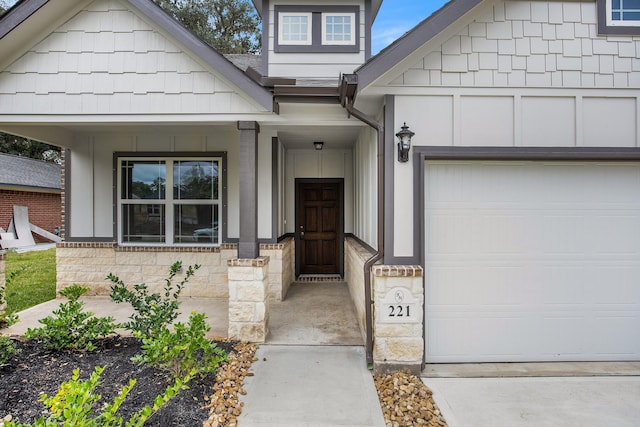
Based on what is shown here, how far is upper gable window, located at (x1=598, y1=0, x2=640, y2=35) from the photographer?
3.53 metres

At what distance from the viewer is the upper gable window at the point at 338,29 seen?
6074 mm

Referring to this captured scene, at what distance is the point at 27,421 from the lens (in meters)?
2.54

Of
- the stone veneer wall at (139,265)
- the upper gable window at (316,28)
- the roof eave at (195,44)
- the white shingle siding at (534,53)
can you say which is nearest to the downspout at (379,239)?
the white shingle siding at (534,53)

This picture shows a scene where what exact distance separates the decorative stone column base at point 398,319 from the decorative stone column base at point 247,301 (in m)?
1.44

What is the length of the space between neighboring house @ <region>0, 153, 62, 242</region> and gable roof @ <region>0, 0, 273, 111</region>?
12.1 metres

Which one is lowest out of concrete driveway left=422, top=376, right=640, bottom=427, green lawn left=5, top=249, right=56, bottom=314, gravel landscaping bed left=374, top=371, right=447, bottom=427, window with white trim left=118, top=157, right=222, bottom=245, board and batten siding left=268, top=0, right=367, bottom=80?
concrete driveway left=422, top=376, right=640, bottom=427

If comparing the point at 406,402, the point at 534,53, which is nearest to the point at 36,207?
the point at 406,402

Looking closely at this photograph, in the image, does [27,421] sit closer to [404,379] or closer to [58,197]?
[404,379]

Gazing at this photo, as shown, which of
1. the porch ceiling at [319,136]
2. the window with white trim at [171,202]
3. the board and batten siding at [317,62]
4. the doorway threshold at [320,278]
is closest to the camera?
the porch ceiling at [319,136]

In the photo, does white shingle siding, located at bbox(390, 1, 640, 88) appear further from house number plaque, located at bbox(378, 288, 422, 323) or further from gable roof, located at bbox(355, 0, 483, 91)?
house number plaque, located at bbox(378, 288, 422, 323)

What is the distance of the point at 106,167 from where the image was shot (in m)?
6.34

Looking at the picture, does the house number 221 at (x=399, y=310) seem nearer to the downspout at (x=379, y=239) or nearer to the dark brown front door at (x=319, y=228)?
the downspout at (x=379, y=239)

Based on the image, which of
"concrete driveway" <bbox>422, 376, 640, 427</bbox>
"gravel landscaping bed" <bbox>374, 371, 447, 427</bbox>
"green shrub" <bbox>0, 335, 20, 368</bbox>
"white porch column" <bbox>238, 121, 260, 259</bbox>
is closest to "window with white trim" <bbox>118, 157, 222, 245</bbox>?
"white porch column" <bbox>238, 121, 260, 259</bbox>

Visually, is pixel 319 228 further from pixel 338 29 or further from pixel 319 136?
pixel 338 29
